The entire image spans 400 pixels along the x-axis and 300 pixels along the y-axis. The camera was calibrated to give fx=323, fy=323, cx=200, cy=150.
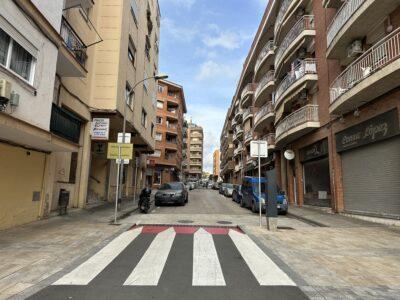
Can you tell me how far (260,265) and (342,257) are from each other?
2082mm

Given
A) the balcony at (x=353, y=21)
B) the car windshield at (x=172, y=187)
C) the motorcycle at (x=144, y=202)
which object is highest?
the balcony at (x=353, y=21)

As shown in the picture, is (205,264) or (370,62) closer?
(205,264)

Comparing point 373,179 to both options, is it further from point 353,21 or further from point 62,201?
point 62,201

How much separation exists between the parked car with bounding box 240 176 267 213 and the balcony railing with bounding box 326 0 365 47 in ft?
26.9

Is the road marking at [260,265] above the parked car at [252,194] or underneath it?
underneath

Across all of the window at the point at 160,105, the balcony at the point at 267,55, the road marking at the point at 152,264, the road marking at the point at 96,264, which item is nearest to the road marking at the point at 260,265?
the road marking at the point at 152,264

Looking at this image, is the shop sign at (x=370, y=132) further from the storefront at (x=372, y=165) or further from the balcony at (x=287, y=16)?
the balcony at (x=287, y=16)

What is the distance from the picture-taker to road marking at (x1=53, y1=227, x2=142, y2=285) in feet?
16.9

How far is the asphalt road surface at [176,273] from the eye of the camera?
4605 mm

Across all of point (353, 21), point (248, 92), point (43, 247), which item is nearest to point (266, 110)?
point (248, 92)

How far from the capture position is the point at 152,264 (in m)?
6.16

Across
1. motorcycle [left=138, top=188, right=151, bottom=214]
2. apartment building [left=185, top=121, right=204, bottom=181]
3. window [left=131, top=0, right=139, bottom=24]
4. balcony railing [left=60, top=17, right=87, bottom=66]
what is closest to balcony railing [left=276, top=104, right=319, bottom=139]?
motorcycle [left=138, top=188, right=151, bottom=214]

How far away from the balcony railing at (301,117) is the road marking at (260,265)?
11745 mm

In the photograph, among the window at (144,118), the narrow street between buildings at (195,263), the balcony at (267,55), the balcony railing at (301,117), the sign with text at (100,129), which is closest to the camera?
the narrow street between buildings at (195,263)
